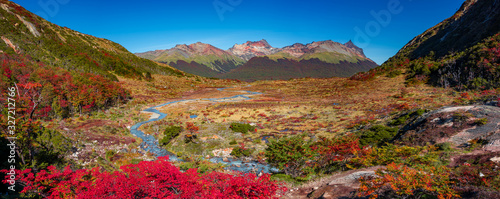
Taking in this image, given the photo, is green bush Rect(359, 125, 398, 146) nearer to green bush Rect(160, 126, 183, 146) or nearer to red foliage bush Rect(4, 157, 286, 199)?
red foliage bush Rect(4, 157, 286, 199)

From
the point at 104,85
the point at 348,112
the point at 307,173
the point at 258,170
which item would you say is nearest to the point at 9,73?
the point at 104,85

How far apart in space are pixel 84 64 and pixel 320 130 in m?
116

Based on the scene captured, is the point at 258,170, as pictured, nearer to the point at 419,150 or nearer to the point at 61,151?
the point at 419,150

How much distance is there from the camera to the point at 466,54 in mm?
55750

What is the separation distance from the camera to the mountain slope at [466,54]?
147 ft

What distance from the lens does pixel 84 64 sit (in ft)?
320

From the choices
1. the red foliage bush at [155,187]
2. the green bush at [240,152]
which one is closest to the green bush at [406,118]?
the green bush at [240,152]

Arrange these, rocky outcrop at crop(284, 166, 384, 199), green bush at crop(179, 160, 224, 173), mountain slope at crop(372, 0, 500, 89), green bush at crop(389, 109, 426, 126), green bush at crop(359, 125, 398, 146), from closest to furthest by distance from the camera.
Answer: rocky outcrop at crop(284, 166, 384, 199)
green bush at crop(179, 160, 224, 173)
green bush at crop(359, 125, 398, 146)
green bush at crop(389, 109, 426, 126)
mountain slope at crop(372, 0, 500, 89)

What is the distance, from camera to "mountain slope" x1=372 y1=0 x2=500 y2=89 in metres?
44.8

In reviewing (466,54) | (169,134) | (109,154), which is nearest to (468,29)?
(466,54)

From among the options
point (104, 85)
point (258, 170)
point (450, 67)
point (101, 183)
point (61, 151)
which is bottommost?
point (258, 170)

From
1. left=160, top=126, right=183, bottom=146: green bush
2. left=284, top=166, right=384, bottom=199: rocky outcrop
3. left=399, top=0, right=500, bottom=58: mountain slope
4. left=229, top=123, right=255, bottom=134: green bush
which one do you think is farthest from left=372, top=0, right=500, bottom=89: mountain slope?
left=160, top=126, right=183, bottom=146: green bush

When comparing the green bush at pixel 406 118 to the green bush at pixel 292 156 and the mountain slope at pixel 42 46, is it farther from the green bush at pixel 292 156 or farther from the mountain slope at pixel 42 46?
the mountain slope at pixel 42 46

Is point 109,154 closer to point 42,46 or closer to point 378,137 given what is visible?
point 378,137
